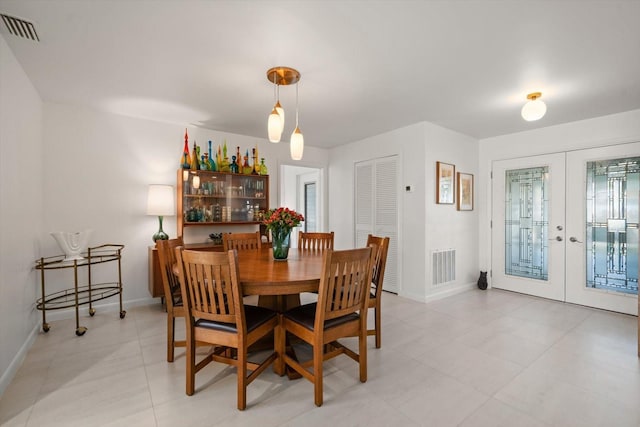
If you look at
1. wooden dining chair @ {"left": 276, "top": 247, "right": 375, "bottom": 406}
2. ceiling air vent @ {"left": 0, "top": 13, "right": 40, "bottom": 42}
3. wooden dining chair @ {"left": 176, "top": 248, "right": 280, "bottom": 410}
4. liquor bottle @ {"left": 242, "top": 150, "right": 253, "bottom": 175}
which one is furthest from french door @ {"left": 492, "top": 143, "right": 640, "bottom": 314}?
ceiling air vent @ {"left": 0, "top": 13, "right": 40, "bottom": 42}

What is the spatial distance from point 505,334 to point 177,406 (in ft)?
9.66

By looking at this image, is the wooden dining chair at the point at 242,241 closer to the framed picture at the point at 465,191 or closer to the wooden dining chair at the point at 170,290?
the wooden dining chair at the point at 170,290

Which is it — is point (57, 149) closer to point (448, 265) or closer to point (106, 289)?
point (106, 289)

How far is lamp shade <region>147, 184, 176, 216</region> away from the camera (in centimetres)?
363

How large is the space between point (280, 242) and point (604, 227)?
4078 mm

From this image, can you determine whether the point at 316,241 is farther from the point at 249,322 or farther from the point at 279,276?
the point at 249,322

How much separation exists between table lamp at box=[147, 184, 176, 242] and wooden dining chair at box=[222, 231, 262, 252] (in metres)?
0.87

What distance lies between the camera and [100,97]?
3139 mm

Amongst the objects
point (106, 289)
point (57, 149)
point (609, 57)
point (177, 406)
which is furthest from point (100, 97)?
point (609, 57)

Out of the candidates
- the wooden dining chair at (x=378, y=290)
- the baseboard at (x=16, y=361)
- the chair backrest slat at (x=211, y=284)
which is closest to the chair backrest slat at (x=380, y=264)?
the wooden dining chair at (x=378, y=290)

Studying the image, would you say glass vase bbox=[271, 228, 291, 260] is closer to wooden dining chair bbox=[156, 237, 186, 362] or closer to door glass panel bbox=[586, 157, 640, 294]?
wooden dining chair bbox=[156, 237, 186, 362]

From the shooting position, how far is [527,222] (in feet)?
14.6

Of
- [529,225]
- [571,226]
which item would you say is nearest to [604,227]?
[571,226]

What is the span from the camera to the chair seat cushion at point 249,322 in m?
1.88
